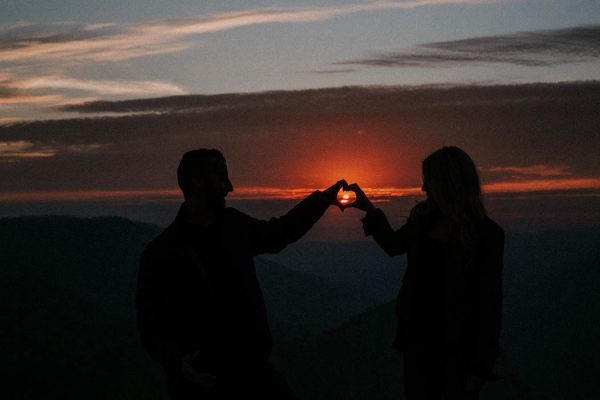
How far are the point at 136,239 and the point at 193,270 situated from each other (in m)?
159

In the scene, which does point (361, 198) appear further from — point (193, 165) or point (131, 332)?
point (131, 332)

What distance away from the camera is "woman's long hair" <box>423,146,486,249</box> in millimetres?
6547

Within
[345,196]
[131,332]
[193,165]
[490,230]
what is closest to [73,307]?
[131,332]

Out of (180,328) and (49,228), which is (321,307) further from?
(180,328)

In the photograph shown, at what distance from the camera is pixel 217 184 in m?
6.68

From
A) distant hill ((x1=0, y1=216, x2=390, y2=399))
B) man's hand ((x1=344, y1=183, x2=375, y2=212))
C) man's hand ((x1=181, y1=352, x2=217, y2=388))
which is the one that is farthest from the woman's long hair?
distant hill ((x1=0, y1=216, x2=390, y2=399))

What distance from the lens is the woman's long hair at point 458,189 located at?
6.55 metres

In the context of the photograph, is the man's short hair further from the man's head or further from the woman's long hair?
the woman's long hair

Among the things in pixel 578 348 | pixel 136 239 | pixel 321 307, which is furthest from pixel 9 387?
pixel 321 307

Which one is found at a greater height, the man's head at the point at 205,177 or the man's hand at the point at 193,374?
the man's head at the point at 205,177

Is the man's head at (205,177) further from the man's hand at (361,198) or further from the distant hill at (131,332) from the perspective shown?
the distant hill at (131,332)

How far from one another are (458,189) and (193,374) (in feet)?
8.44

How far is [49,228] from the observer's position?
148m

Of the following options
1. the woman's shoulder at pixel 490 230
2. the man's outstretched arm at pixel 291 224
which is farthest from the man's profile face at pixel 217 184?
the woman's shoulder at pixel 490 230
